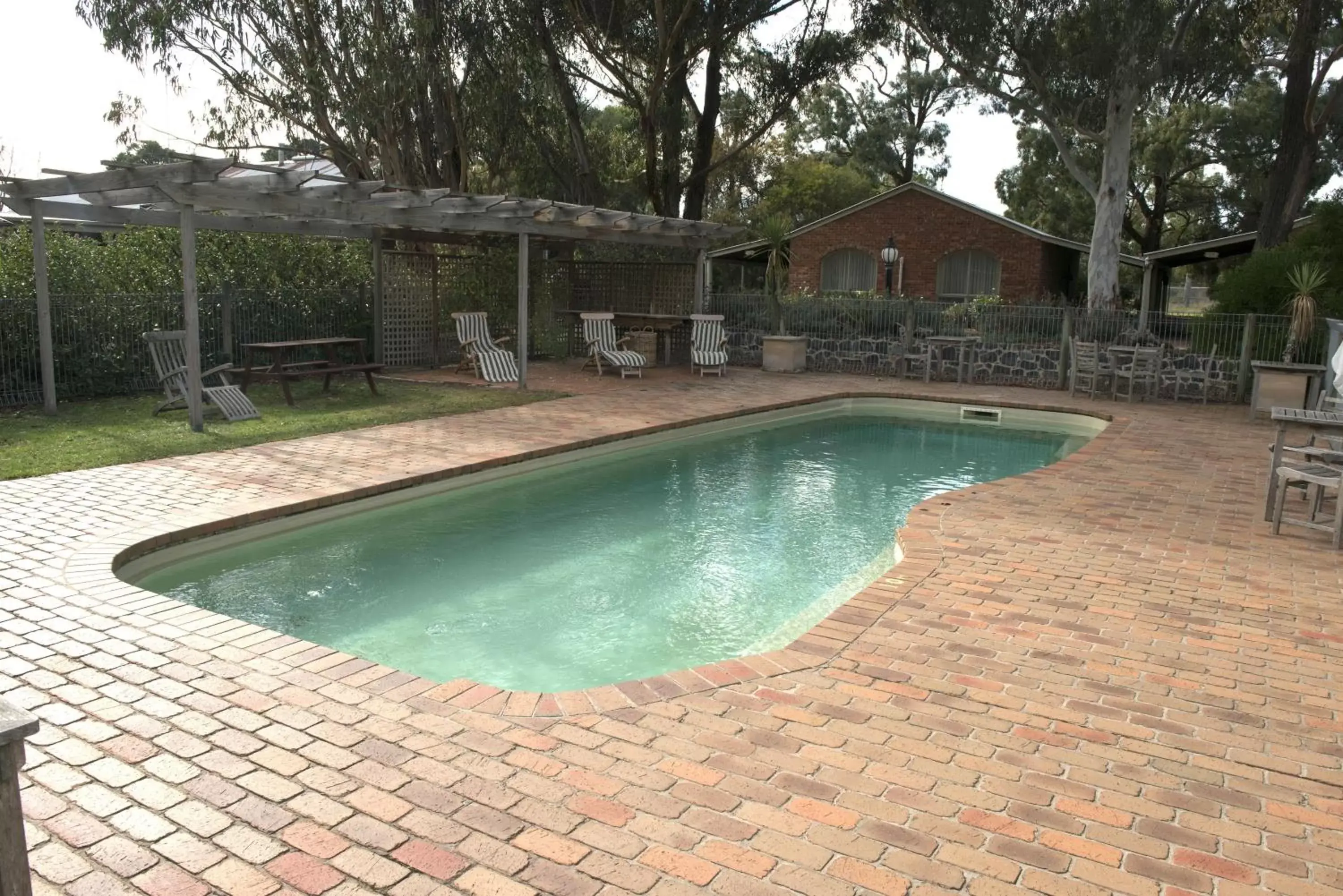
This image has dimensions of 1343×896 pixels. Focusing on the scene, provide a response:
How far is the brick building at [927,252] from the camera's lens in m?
23.4

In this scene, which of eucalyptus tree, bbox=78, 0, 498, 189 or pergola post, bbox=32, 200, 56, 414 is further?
eucalyptus tree, bbox=78, 0, 498, 189

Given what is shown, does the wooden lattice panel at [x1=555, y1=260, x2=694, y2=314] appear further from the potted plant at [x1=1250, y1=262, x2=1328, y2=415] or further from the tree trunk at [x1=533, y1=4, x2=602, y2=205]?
the potted plant at [x1=1250, y1=262, x2=1328, y2=415]

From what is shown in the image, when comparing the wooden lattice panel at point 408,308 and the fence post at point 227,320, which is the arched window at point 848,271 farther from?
the fence post at point 227,320

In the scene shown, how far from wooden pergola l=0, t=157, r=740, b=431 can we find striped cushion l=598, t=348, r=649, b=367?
1623 mm

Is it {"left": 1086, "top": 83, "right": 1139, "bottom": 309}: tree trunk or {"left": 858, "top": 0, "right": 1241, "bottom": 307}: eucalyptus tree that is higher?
{"left": 858, "top": 0, "right": 1241, "bottom": 307}: eucalyptus tree

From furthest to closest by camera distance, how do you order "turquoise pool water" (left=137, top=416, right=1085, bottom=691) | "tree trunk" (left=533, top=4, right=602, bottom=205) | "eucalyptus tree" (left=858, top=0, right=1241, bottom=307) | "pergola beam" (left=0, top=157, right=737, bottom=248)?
"tree trunk" (left=533, top=4, right=602, bottom=205) → "eucalyptus tree" (left=858, top=0, right=1241, bottom=307) → "pergola beam" (left=0, top=157, right=737, bottom=248) → "turquoise pool water" (left=137, top=416, right=1085, bottom=691)

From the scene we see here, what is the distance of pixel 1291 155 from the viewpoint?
18328 millimetres

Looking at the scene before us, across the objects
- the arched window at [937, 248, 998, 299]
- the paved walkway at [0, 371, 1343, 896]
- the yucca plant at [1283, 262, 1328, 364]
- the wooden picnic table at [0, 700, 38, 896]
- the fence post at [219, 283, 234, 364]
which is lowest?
the paved walkway at [0, 371, 1343, 896]

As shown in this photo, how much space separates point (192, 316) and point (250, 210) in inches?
56.2

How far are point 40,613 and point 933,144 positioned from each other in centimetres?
3671

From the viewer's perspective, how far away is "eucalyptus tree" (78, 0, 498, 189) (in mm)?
15875

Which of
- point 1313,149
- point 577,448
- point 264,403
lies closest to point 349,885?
point 577,448

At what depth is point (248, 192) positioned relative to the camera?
8.59m

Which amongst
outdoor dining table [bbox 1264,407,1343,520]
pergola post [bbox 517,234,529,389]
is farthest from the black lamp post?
outdoor dining table [bbox 1264,407,1343,520]
